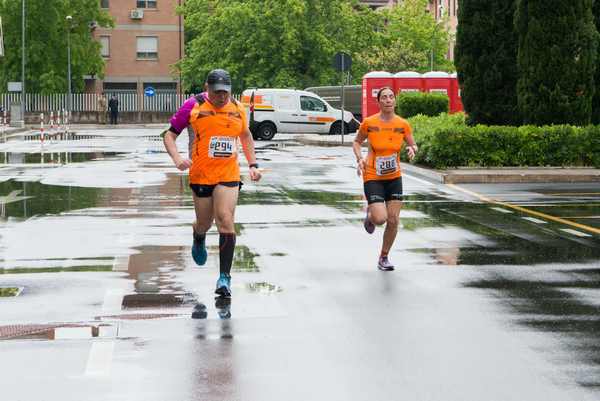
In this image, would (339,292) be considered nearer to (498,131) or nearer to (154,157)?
(498,131)

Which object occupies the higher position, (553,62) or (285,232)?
(553,62)

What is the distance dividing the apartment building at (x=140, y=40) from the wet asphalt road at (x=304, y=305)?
74584 millimetres

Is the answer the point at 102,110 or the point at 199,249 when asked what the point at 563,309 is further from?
the point at 102,110

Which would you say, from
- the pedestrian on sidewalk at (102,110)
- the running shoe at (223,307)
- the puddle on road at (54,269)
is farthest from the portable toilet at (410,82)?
the running shoe at (223,307)

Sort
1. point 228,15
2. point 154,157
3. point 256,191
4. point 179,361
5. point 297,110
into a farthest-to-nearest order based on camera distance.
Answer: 1. point 228,15
2. point 297,110
3. point 154,157
4. point 256,191
5. point 179,361

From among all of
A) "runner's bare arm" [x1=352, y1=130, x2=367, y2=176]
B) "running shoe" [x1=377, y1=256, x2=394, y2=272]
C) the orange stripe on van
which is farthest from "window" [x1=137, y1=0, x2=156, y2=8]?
"running shoe" [x1=377, y1=256, x2=394, y2=272]

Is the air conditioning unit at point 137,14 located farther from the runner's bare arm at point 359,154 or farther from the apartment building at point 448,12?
the runner's bare arm at point 359,154

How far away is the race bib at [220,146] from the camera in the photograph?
34.1 ft

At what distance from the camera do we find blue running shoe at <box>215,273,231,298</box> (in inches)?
399

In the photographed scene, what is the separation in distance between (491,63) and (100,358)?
21386 millimetres

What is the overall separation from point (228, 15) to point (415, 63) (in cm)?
1074

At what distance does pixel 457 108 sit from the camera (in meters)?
51.5

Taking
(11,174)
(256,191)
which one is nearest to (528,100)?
(256,191)

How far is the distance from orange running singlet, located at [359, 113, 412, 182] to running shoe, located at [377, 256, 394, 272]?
825 millimetres
